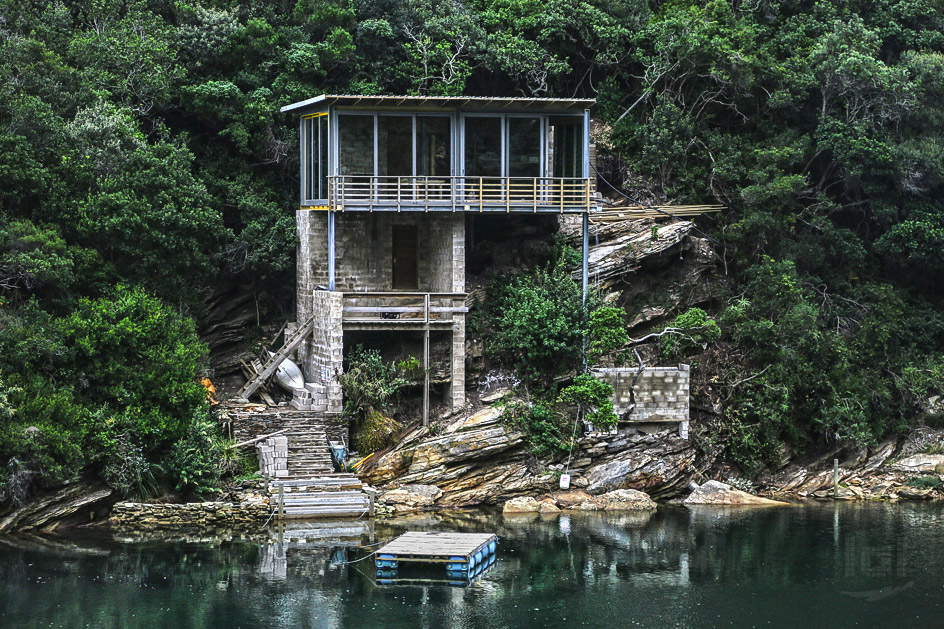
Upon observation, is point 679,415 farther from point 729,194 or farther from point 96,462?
point 96,462

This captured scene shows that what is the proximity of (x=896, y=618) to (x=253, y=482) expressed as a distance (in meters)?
18.4

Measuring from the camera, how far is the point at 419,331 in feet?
133

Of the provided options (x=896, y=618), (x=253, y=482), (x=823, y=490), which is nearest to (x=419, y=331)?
(x=253, y=482)

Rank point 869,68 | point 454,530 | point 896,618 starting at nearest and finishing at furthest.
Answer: point 896,618
point 454,530
point 869,68

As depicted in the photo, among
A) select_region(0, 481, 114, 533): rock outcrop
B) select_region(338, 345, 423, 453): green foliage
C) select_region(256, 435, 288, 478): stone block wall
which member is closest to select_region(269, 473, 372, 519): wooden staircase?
select_region(256, 435, 288, 478): stone block wall

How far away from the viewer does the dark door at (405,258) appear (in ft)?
138

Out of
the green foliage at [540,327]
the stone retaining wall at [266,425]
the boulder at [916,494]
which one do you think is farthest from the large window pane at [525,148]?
the boulder at [916,494]

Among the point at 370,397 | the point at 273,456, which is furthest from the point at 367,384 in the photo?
the point at 273,456

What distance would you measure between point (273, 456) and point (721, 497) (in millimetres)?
14182

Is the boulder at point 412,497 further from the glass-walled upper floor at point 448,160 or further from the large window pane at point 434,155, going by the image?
the large window pane at point 434,155

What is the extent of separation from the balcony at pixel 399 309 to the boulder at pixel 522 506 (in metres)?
6.28

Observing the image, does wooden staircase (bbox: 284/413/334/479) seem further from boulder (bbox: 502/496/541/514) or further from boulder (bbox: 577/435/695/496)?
boulder (bbox: 577/435/695/496)

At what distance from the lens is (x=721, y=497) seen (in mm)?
38125

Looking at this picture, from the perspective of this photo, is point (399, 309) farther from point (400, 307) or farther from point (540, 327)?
point (540, 327)
